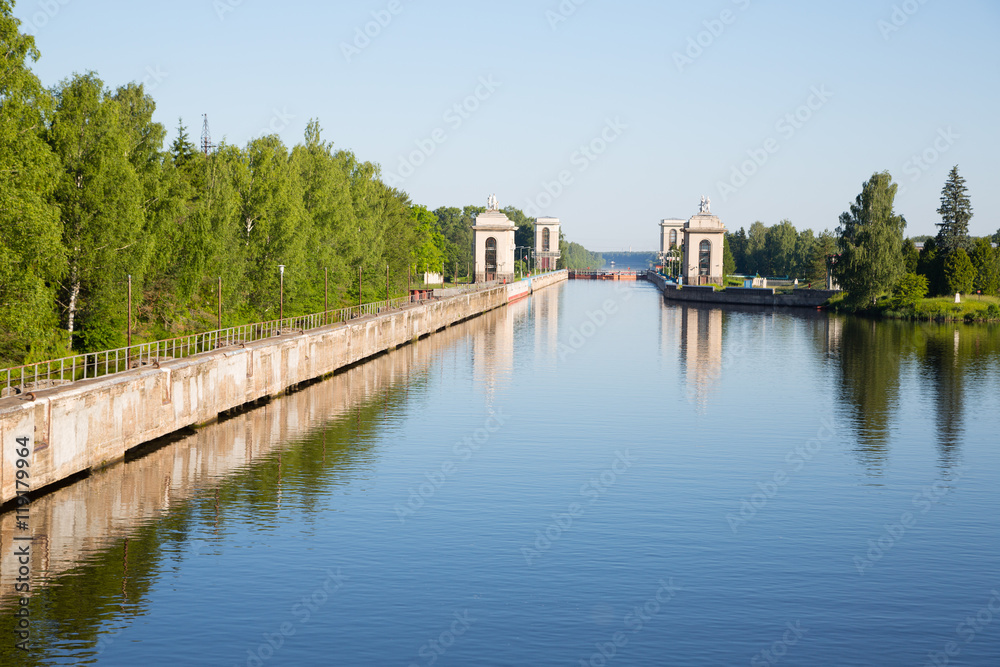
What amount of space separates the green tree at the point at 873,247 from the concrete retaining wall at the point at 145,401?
248 ft

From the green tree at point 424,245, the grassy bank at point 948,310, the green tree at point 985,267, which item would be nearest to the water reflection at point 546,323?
the green tree at point 424,245

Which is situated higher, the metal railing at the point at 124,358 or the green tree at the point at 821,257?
the green tree at the point at 821,257

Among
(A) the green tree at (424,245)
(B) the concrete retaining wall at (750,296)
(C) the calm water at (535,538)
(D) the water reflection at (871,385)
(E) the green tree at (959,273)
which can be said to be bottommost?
(C) the calm water at (535,538)

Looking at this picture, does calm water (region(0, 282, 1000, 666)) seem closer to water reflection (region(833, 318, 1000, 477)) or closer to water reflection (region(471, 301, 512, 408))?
water reflection (region(833, 318, 1000, 477))

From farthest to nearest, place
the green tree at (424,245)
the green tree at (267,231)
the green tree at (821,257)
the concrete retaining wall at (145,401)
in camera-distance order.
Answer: the green tree at (821,257) < the green tree at (424,245) < the green tree at (267,231) < the concrete retaining wall at (145,401)

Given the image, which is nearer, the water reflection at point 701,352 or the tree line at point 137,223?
the tree line at point 137,223

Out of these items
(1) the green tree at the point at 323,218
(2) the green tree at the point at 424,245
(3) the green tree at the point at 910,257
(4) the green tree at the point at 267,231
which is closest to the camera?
(4) the green tree at the point at 267,231

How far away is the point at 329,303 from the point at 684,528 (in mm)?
57413

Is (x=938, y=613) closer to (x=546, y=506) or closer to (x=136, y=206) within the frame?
(x=546, y=506)

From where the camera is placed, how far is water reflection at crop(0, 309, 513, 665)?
21578 millimetres

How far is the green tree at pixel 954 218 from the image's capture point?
409 feet

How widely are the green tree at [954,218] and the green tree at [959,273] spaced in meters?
3.28

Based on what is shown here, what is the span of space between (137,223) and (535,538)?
1166 inches

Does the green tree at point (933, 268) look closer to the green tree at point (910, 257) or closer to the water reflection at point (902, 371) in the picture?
the green tree at point (910, 257)
